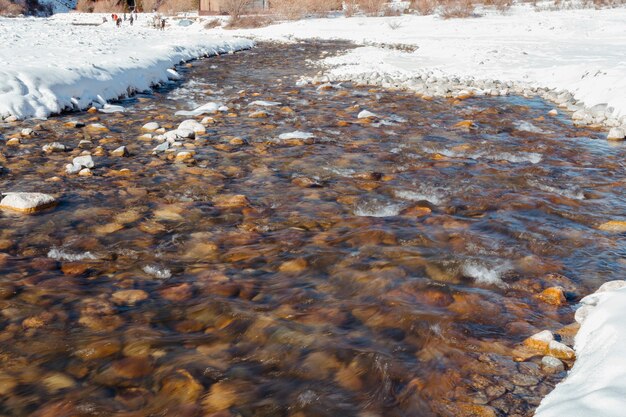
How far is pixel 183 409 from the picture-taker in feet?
7.09

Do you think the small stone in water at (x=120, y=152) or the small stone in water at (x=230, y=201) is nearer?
the small stone in water at (x=230, y=201)

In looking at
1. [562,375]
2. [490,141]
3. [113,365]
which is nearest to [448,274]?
[562,375]

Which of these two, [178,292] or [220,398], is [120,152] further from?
[220,398]

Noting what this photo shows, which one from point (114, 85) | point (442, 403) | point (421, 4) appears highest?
point (421, 4)

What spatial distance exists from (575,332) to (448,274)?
35.2 inches

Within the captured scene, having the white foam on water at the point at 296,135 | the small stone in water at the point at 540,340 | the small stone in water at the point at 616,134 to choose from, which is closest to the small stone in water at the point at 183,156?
the white foam on water at the point at 296,135

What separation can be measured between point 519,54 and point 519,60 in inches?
42.2

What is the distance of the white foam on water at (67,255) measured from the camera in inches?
138

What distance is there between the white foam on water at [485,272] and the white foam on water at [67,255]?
2.81m

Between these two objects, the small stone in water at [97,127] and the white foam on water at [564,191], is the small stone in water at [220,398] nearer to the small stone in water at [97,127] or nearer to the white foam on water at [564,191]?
the white foam on water at [564,191]

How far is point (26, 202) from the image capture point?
4.27 meters

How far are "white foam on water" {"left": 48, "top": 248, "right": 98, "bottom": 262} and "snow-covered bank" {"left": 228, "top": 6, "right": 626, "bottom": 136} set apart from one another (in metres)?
8.31

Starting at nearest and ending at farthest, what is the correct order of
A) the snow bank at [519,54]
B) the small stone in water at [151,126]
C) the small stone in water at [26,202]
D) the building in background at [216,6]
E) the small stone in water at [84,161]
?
1. the small stone in water at [26,202]
2. the small stone in water at [84,161]
3. the small stone in water at [151,126]
4. the snow bank at [519,54]
5. the building in background at [216,6]

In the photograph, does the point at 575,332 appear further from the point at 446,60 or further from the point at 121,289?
the point at 446,60
